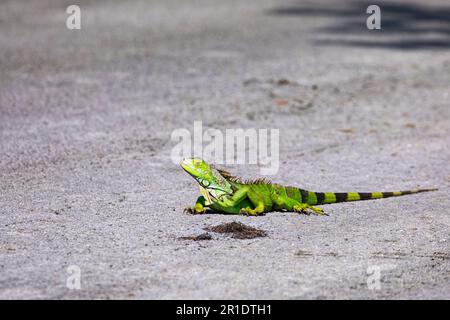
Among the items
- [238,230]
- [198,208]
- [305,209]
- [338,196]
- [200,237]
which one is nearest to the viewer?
[200,237]

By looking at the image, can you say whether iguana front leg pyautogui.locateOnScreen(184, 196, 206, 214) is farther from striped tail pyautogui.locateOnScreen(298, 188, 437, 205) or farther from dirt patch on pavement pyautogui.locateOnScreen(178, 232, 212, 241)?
striped tail pyautogui.locateOnScreen(298, 188, 437, 205)

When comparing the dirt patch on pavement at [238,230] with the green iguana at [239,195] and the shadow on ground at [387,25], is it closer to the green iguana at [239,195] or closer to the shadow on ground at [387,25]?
the green iguana at [239,195]

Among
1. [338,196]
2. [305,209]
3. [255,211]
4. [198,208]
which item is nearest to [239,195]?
[255,211]

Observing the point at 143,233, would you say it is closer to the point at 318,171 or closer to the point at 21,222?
the point at 21,222

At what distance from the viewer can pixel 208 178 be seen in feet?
23.1

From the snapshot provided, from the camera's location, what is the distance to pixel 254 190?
7160 millimetres

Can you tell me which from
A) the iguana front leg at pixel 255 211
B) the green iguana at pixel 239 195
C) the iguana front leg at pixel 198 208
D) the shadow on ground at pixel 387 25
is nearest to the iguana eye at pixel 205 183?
the green iguana at pixel 239 195

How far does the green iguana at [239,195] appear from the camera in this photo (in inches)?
278

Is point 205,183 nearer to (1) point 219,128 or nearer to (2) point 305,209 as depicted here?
(2) point 305,209

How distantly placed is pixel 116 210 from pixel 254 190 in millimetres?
1090

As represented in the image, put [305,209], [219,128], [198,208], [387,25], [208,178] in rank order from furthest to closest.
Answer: [387,25]
[219,128]
[305,209]
[198,208]
[208,178]

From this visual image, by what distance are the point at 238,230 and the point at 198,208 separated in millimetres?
522

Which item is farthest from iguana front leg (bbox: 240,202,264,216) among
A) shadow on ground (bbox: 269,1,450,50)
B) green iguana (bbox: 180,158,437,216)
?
shadow on ground (bbox: 269,1,450,50)
